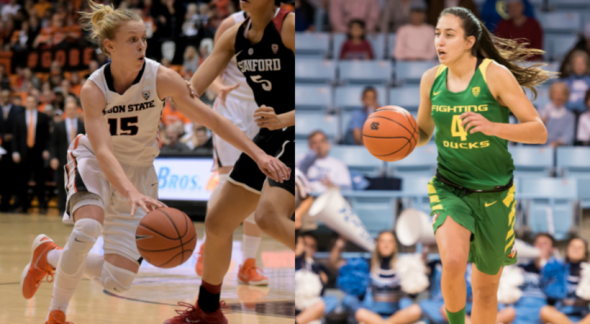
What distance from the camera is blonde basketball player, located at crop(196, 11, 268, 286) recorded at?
4.96 m

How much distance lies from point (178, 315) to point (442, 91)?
1931mm

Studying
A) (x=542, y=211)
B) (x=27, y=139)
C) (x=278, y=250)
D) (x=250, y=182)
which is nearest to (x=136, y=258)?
(x=250, y=182)

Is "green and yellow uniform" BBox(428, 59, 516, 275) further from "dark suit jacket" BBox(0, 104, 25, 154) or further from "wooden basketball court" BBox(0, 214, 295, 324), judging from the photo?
"dark suit jacket" BBox(0, 104, 25, 154)

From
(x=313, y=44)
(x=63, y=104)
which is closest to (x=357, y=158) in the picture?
(x=313, y=44)

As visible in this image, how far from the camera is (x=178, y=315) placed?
3.73m

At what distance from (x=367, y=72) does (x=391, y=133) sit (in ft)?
20.4

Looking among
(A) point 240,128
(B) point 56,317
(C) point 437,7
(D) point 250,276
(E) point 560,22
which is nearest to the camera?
(B) point 56,317

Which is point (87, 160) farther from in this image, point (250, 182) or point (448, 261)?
point (448, 261)

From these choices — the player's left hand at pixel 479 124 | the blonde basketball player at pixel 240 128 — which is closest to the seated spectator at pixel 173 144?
the blonde basketball player at pixel 240 128

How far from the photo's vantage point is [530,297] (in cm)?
593

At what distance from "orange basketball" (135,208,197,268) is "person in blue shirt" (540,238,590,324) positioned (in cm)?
405

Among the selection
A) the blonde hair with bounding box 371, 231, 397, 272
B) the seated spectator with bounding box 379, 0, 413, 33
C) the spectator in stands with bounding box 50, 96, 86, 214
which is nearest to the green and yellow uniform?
the blonde hair with bounding box 371, 231, 397, 272

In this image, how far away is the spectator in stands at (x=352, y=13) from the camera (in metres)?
9.82

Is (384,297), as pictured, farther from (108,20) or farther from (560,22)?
(560,22)
